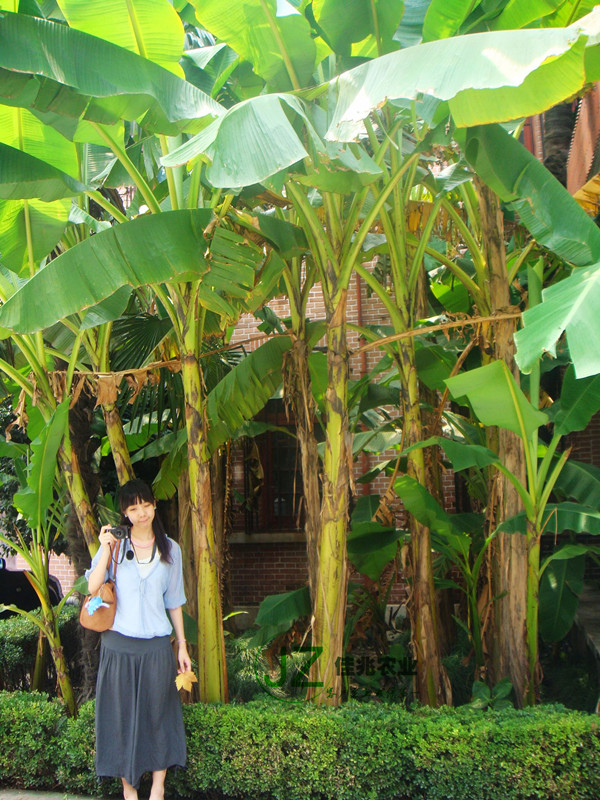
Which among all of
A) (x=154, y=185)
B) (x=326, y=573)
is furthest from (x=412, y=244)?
(x=326, y=573)

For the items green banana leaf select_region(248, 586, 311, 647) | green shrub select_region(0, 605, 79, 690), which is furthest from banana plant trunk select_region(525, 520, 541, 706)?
green shrub select_region(0, 605, 79, 690)

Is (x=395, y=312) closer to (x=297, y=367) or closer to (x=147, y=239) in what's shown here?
(x=297, y=367)

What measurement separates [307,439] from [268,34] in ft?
8.97

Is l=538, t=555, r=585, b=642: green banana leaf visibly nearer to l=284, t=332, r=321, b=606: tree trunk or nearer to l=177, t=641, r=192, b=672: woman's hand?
l=284, t=332, r=321, b=606: tree trunk

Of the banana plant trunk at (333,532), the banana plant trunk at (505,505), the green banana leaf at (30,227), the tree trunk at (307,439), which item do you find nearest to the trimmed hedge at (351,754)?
the banana plant trunk at (333,532)

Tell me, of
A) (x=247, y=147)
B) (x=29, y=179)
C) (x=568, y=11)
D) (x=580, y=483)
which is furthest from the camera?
(x=580, y=483)

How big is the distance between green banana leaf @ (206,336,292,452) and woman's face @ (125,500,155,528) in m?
1.70

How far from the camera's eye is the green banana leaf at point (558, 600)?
577cm

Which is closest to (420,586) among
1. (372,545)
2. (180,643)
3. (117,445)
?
(372,545)

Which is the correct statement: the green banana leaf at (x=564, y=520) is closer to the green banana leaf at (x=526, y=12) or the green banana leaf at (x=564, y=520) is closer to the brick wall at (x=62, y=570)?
the green banana leaf at (x=526, y=12)

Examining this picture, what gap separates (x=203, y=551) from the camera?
4945 millimetres

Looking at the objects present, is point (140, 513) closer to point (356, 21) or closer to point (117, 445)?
point (117, 445)

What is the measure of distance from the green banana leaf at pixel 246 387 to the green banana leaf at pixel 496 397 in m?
1.86

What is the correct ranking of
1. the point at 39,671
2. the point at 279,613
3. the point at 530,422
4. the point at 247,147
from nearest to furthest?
the point at 247,147 → the point at 530,422 → the point at 279,613 → the point at 39,671
